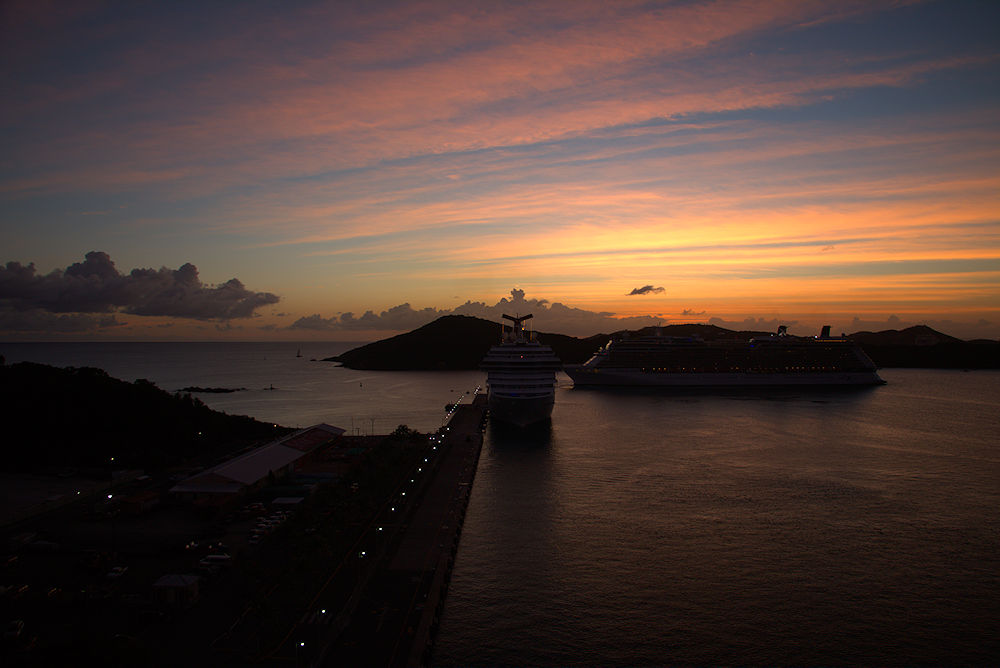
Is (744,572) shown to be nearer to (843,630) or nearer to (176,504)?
(843,630)

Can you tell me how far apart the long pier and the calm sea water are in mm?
1007

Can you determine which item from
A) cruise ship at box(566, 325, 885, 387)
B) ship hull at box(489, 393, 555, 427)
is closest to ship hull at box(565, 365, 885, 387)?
cruise ship at box(566, 325, 885, 387)

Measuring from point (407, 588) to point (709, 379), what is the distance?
9826cm

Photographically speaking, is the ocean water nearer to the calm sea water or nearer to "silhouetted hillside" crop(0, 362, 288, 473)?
the calm sea water

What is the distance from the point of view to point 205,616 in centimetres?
1980

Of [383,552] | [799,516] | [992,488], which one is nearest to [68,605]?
[383,552]

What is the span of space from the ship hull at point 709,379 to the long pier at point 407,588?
7719 cm

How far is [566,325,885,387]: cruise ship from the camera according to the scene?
111 meters

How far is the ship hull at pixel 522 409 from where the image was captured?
61.3 metres

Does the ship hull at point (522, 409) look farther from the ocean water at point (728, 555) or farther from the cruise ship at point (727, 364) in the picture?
the cruise ship at point (727, 364)

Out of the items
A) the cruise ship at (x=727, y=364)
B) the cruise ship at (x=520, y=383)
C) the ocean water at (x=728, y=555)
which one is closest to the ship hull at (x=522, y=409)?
the cruise ship at (x=520, y=383)

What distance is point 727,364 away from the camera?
11531 cm

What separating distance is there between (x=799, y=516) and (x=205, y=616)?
2937cm

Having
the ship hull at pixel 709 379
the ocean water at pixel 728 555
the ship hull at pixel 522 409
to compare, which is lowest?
the ocean water at pixel 728 555
